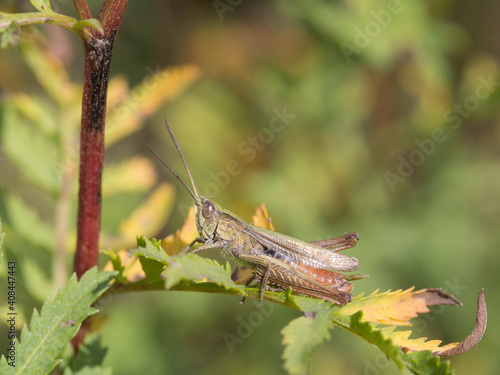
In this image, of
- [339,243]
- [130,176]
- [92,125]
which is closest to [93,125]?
[92,125]

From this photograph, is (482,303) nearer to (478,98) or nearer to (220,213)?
(220,213)

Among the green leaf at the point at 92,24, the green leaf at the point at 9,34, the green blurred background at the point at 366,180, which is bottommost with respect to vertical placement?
the green blurred background at the point at 366,180

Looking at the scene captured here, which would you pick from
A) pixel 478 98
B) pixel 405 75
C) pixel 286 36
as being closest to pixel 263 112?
pixel 286 36

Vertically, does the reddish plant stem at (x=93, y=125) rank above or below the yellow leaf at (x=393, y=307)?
above

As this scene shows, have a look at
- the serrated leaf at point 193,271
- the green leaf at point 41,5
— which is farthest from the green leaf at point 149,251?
the green leaf at point 41,5

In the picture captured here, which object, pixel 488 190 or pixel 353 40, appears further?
pixel 488 190

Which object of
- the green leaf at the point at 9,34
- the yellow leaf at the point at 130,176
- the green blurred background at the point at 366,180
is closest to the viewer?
the green leaf at the point at 9,34

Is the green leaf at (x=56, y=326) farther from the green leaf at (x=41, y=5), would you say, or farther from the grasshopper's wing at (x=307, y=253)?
the grasshopper's wing at (x=307, y=253)
